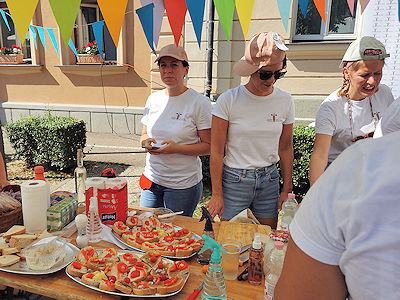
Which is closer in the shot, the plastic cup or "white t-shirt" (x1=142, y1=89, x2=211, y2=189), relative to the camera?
the plastic cup

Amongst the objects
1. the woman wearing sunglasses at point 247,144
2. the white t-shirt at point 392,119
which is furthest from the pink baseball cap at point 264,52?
the white t-shirt at point 392,119

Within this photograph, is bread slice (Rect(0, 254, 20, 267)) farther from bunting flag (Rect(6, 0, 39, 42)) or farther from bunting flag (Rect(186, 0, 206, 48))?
bunting flag (Rect(186, 0, 206, 48))

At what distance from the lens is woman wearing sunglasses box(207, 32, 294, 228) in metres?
1.96

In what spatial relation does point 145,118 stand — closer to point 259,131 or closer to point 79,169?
point 79,169

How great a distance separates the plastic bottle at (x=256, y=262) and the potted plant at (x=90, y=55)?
7.45 meters

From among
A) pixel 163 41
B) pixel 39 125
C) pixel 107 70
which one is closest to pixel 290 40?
pixel 163 41

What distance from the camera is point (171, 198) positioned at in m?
2.18

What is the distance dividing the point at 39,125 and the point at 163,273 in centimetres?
464

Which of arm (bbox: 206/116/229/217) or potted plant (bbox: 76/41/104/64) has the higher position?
potted plant (bbox: 76/41/104/64)

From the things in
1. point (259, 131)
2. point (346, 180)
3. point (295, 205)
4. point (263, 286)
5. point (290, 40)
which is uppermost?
point (290, 40)

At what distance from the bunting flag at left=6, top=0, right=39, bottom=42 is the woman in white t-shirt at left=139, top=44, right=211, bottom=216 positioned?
0.83 meters

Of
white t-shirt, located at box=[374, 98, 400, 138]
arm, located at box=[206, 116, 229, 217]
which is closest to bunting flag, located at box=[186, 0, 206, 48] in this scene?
arm, located at box=[206, 116, 229, 217]

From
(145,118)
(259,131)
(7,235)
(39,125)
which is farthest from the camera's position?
(39,125)

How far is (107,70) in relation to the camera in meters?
7.55
